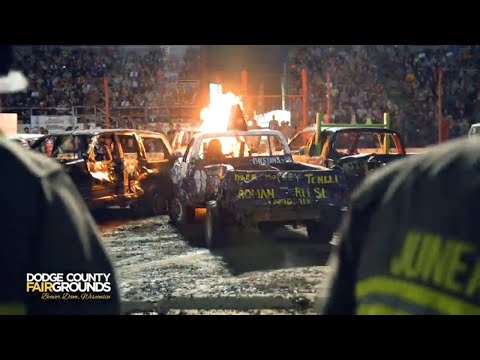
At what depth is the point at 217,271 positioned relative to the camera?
24.9ft

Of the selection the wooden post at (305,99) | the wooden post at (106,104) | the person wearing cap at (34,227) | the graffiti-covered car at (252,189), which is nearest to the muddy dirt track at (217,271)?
the graffiti-covered car at (252,189)

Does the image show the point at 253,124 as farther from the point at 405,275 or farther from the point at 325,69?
the point at 405,275

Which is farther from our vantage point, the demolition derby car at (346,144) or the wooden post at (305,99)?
the wooden post at (305,99)

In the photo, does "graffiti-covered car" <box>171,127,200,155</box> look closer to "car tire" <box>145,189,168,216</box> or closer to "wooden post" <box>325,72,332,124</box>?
"car tire" <box>145,189,168,216</box>

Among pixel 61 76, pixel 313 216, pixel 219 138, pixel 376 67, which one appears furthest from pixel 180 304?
pixel 376 67

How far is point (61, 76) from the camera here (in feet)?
45.0

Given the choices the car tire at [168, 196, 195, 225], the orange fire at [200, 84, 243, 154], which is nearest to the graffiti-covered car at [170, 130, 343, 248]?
the car tire at [168, 196, 195, 225]

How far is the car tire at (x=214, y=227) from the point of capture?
8.72 m

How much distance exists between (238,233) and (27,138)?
401 cm

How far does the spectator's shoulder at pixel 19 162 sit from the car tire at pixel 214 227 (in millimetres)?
7565

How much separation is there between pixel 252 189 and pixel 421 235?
716 cm

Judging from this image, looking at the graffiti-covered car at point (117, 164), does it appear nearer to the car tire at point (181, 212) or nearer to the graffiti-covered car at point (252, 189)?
the car tire at point (181, 212)

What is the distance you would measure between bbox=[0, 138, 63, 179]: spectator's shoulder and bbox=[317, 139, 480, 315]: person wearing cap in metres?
0.53

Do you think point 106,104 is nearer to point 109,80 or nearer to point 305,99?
point 109,80
